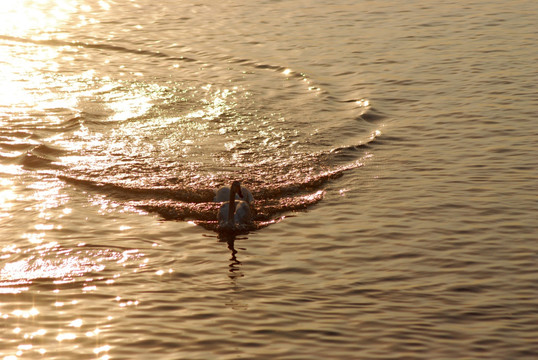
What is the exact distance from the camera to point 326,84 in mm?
19422

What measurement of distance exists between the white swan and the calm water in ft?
0.82

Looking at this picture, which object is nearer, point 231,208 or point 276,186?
point 231,208

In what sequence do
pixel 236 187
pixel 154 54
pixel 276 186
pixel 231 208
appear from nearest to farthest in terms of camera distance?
pixel 231 208 < pixel 236 187 < pixel 276 186 < pixel 154 54

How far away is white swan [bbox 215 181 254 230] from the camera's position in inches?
497

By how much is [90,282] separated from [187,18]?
1669cm

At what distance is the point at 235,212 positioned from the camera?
42.2 feet

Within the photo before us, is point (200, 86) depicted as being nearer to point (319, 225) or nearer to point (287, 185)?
point (287, 185)

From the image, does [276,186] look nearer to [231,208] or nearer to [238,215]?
[238,215]

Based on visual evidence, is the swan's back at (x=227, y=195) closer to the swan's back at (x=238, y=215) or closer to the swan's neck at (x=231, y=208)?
the swan's back at (x=238, y=215)

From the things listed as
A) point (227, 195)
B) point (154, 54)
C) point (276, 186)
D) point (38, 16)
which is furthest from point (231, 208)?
point (38, 16)

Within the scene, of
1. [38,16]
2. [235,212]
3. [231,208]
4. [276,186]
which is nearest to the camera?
[231,208]

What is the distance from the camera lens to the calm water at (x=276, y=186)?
9.66m

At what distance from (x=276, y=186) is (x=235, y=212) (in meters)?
1.58

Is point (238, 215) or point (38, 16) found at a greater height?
point (38, 16)
